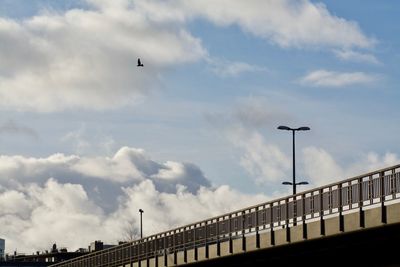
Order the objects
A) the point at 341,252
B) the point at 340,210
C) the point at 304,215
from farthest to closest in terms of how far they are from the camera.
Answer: the point at 341,252 → the point at 304,215 → the point at 340,210

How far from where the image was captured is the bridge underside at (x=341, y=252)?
50.5 m

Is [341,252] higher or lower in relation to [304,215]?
lower

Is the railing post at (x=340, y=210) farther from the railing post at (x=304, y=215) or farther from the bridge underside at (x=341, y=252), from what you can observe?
the railing post at (x=304, y=215)

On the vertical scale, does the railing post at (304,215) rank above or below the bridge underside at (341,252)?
above

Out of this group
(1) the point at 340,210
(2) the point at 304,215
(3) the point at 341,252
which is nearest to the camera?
(1) the point at 340,210

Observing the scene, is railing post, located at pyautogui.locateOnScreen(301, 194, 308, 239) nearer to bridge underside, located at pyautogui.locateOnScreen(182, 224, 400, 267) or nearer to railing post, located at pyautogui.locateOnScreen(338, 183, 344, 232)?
bridge underside, located at pyautogui.locateOnScreen(182, 224, 400, 267)

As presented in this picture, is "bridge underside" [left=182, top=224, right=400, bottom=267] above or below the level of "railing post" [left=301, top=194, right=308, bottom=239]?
below

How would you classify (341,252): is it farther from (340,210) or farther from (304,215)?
(340,210)

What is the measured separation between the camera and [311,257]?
59.8 m

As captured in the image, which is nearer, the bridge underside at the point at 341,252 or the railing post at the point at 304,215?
the bridge underside at the point at 341,252

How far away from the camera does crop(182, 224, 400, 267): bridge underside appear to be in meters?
50.5

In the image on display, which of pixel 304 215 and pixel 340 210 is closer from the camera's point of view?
pixel 340 210

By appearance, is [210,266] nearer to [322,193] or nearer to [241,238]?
[241,238]

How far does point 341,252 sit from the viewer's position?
5600 centimetres
